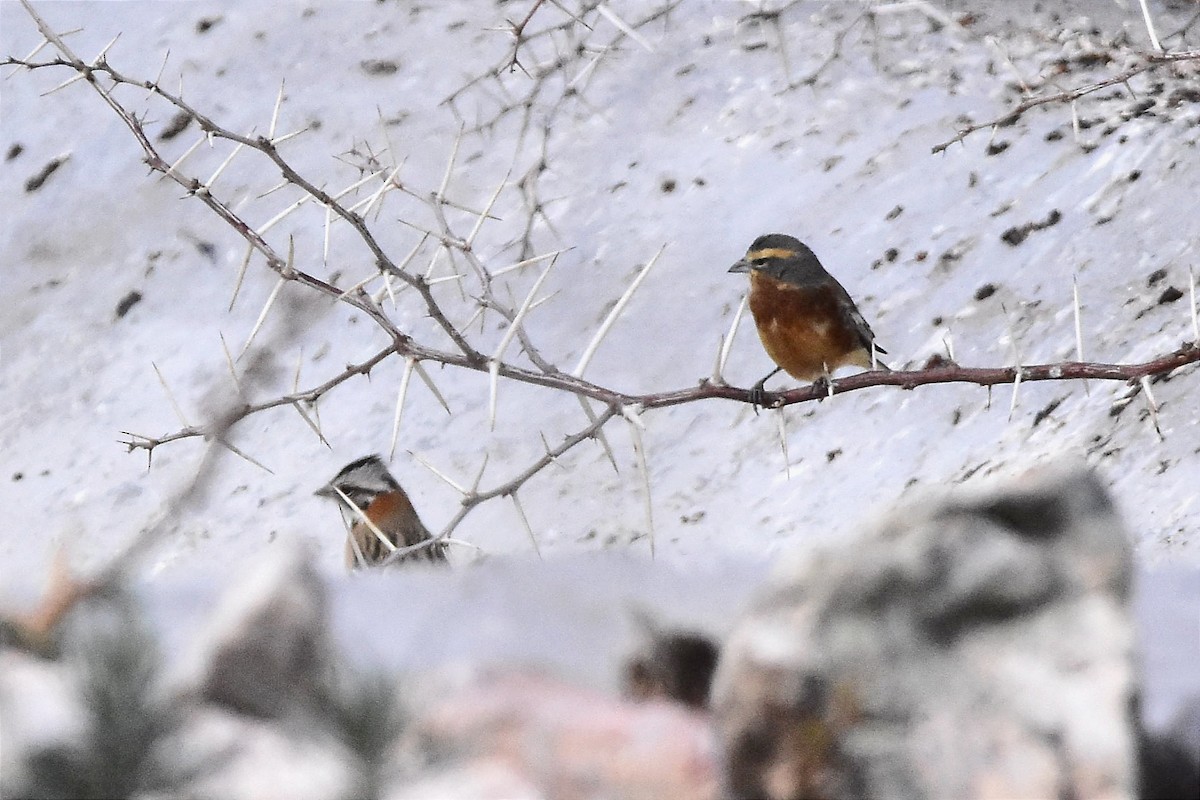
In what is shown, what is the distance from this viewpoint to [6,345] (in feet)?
7.34

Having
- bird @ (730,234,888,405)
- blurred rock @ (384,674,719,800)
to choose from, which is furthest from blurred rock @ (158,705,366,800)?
bird @ (730,234,888,405)

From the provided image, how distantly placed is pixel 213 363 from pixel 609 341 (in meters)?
0.75

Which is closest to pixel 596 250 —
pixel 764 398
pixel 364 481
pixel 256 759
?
pixel 364 481

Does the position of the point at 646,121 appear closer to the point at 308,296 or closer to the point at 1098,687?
the point at 308,296

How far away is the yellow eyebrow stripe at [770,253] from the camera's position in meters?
1.73

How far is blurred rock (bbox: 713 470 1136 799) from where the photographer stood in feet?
2.66

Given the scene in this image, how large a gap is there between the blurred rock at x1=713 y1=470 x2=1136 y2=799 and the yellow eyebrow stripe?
905mm

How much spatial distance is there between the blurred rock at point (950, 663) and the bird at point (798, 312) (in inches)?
32.8

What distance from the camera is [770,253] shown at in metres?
1.73

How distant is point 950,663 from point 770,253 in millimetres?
977

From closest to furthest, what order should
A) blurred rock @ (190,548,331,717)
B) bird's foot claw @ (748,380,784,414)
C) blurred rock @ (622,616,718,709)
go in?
blurred rock @ (190,548,331,717) → blurred rock @ (622,616,718,709) → bird's foot claw @ (748,380,784,414)

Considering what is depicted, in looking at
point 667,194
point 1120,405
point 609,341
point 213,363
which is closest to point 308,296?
point 213,363

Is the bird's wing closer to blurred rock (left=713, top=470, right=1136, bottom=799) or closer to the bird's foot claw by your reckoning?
the bird's foot claw

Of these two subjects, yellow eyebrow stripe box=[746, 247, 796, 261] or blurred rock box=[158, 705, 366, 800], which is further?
yellow eyebrow stripe box=[746, 247, 796, 261]
